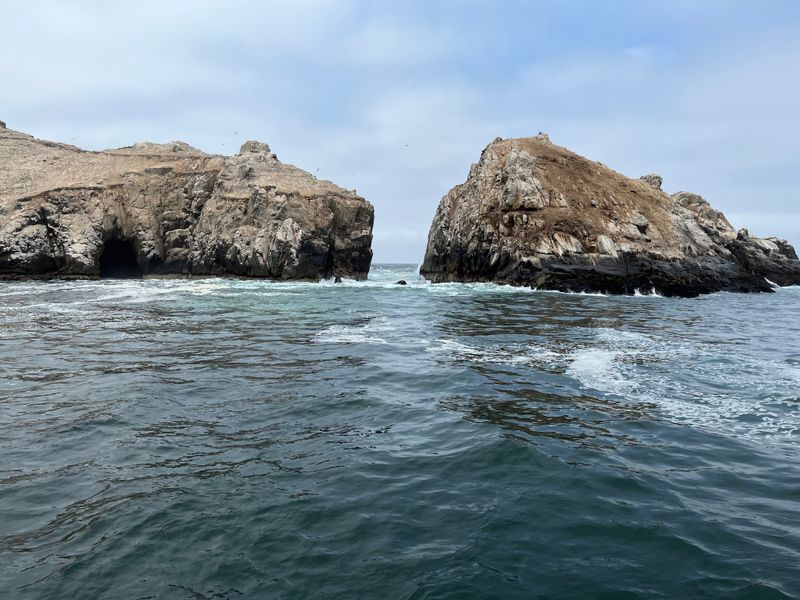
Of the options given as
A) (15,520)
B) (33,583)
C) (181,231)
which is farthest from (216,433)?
(181,231)

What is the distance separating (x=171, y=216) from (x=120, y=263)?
1129cm

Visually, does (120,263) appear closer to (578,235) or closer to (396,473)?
(578,235)

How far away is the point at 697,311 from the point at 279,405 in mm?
29077

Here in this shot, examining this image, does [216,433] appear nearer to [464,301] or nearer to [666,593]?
[666,593]

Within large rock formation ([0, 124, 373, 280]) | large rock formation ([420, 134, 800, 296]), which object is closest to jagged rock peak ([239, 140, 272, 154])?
large rock formation ([0, 124, 373, 280])

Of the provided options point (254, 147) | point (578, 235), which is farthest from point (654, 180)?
point (254, 147)

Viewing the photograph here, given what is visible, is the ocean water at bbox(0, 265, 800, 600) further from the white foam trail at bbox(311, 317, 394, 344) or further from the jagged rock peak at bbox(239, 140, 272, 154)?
the jagged rock peak at bbox(239, 140, 272, 154)

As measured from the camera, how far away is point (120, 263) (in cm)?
6675

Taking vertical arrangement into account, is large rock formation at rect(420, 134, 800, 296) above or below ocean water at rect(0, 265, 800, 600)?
above

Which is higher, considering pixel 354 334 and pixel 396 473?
pixel 354 334

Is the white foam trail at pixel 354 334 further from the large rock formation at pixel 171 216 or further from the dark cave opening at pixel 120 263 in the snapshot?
the dark cave opening at pixel 120 263

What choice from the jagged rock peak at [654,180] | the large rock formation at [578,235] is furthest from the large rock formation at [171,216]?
the jagged rock peak at [654,180]

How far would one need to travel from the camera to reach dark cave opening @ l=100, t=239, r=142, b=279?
64.4 meters

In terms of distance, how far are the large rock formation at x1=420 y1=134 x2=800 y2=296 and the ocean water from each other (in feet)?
109
